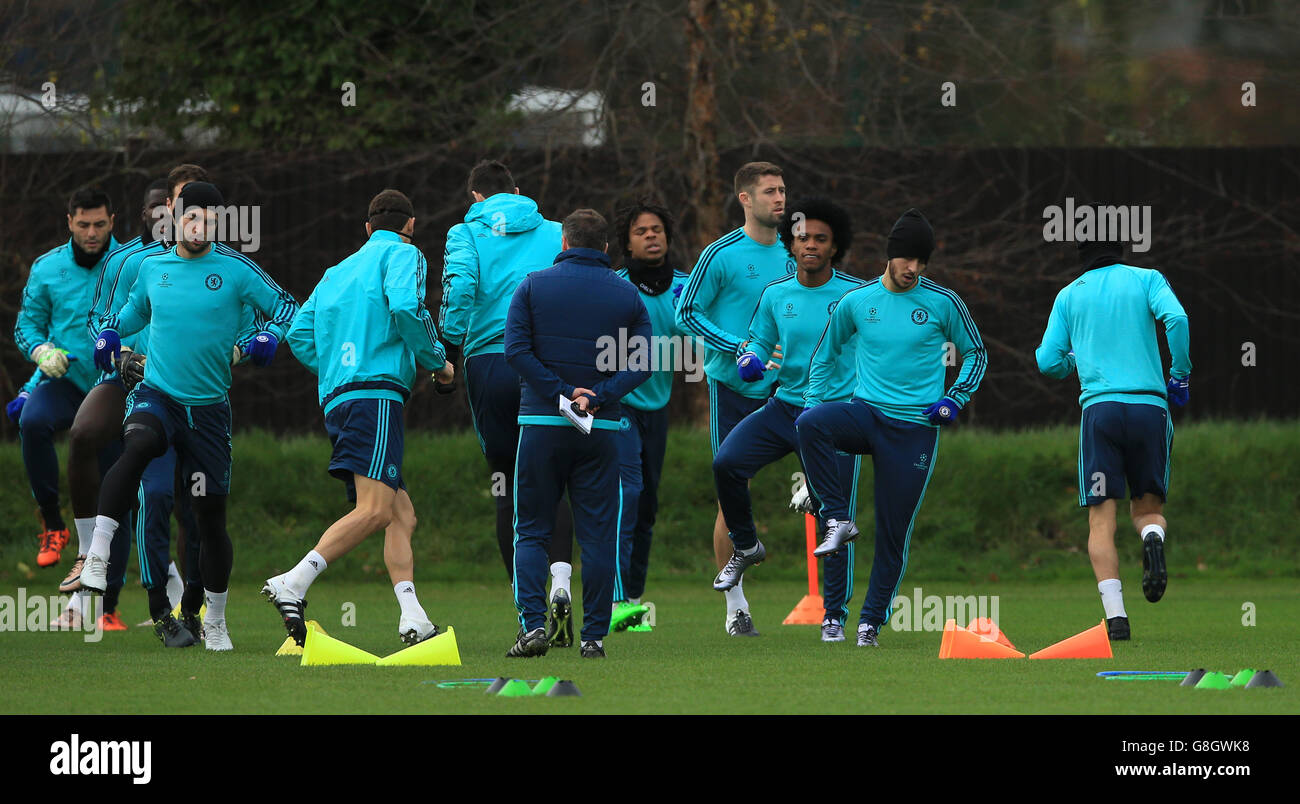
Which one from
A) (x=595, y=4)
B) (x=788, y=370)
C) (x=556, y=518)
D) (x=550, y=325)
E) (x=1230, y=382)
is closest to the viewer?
(x=550, y=325)

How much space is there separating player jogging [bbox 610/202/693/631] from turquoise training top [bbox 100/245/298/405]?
2076 mm

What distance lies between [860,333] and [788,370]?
78 centimetres

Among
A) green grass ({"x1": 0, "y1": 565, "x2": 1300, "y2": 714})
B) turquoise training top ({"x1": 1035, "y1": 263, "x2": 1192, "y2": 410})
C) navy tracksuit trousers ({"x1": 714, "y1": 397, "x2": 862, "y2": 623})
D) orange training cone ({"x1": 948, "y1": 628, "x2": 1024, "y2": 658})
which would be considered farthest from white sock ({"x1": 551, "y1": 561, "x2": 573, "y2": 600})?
turquoise training top ({"x1": 1035, "y1": 263, "x2": 1192, "y2": 410})

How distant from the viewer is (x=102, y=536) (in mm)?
9820

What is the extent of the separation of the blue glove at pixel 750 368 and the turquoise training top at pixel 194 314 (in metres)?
2.46

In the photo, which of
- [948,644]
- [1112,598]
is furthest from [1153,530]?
[948,644]

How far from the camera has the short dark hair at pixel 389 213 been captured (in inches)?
393

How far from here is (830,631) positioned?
10.4m

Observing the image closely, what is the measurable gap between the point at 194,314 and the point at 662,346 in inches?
106

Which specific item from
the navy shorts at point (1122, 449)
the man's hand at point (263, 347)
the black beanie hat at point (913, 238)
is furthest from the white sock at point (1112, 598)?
the man's hand at point (263, 347)

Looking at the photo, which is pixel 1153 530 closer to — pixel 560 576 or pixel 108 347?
pixel 560 576

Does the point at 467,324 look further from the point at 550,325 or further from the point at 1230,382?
the point at 1230,382

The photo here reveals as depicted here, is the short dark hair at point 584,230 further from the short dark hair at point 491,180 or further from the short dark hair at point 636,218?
the short dark hair at point 636,218

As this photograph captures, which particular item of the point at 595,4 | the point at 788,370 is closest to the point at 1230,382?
the point at 595,4
